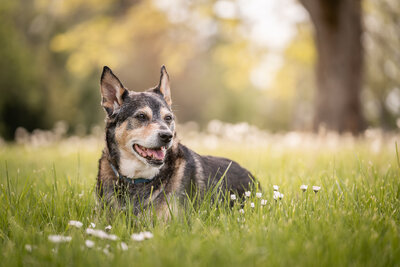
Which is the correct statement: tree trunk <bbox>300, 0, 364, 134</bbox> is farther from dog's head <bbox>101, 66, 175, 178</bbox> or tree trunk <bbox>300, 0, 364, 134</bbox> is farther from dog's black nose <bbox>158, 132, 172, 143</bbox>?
dog's black nose <bbox>158, 132, 172, 143</bbox>

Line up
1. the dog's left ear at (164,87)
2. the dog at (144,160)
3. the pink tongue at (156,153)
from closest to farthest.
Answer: the dog at (144,160)
the pink tongue at (156,153)
the dog's left ear at (164,87)

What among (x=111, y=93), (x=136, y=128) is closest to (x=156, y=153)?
(x=136, y=128)

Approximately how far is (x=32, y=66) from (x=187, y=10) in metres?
10.5

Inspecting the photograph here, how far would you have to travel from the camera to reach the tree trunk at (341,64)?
11.4 metres

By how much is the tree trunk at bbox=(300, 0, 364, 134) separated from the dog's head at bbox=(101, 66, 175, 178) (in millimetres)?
8837

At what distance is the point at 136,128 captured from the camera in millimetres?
3895

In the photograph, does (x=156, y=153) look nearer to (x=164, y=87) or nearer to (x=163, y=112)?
(x=163, y=112)

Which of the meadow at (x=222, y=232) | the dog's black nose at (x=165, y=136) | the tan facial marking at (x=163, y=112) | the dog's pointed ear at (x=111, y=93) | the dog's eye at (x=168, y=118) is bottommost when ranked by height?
the meadow at (x=222, y=232)

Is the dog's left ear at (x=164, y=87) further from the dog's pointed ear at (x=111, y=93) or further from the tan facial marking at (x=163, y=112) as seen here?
the dog's pointed ear at (x=111, y=93)

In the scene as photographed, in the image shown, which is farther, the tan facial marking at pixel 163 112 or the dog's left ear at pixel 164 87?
the dog's left ear at pixel 164 87

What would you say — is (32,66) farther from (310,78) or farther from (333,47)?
(310,78)

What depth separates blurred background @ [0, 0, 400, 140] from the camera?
461 inches

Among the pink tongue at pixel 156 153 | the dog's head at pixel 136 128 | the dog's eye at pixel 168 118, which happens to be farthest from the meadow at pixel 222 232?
the dog's eye at pixel 168 118

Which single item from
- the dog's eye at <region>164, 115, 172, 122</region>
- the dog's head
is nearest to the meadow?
the dog's head
